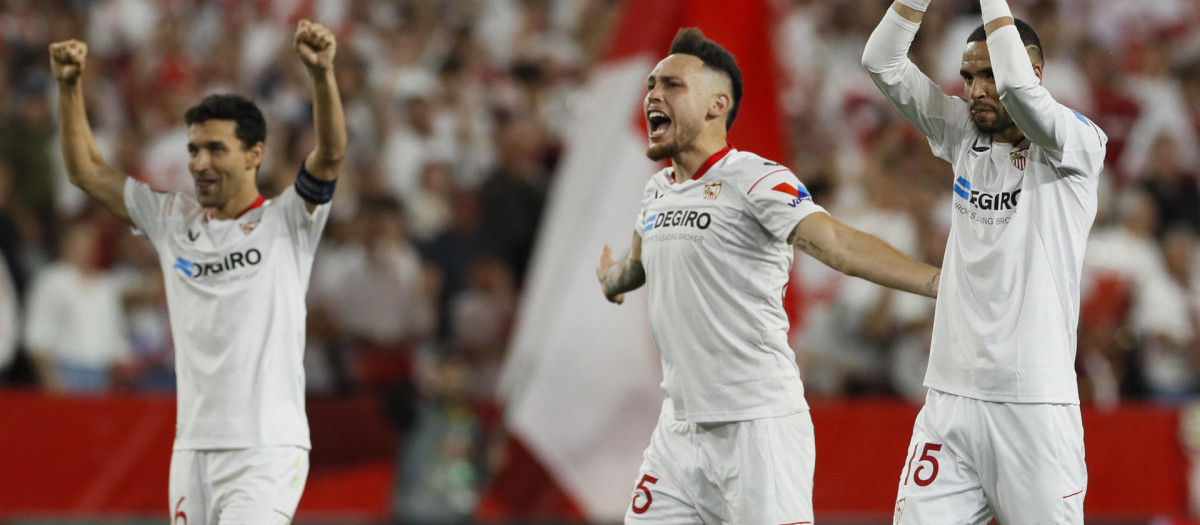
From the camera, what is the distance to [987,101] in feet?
19.3

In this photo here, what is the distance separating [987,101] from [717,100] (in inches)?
44.8

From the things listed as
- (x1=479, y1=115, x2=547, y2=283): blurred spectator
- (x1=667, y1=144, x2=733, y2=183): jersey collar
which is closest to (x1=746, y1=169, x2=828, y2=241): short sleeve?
(x1=667, y1=144, x2=733, y2=183): jersey collar

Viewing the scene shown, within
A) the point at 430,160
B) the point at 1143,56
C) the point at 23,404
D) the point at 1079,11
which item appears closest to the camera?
the point at 23,404

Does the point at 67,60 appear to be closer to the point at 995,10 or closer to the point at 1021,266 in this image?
the point at 995,10

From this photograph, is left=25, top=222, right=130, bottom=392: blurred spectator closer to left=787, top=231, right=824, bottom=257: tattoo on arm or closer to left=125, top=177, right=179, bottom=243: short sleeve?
left=125, top=177, right=179, bottom=243: short sleeve

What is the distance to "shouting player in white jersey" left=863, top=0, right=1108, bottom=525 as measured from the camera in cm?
566

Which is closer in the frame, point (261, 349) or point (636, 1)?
point (261, 349)

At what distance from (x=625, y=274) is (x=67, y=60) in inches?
117

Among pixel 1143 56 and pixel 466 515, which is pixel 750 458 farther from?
pixel 1143 56

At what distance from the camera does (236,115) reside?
6906 mm

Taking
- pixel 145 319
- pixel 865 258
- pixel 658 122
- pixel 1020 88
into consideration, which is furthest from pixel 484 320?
pixel 1020 88

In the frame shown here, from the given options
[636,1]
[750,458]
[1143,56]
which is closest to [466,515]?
[636,1]

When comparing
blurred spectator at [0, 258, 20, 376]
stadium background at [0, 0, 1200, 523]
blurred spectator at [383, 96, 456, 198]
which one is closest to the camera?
stadium background at [0, 0, 1200, 523]

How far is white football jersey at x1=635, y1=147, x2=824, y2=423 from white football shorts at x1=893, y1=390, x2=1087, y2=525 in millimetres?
588
